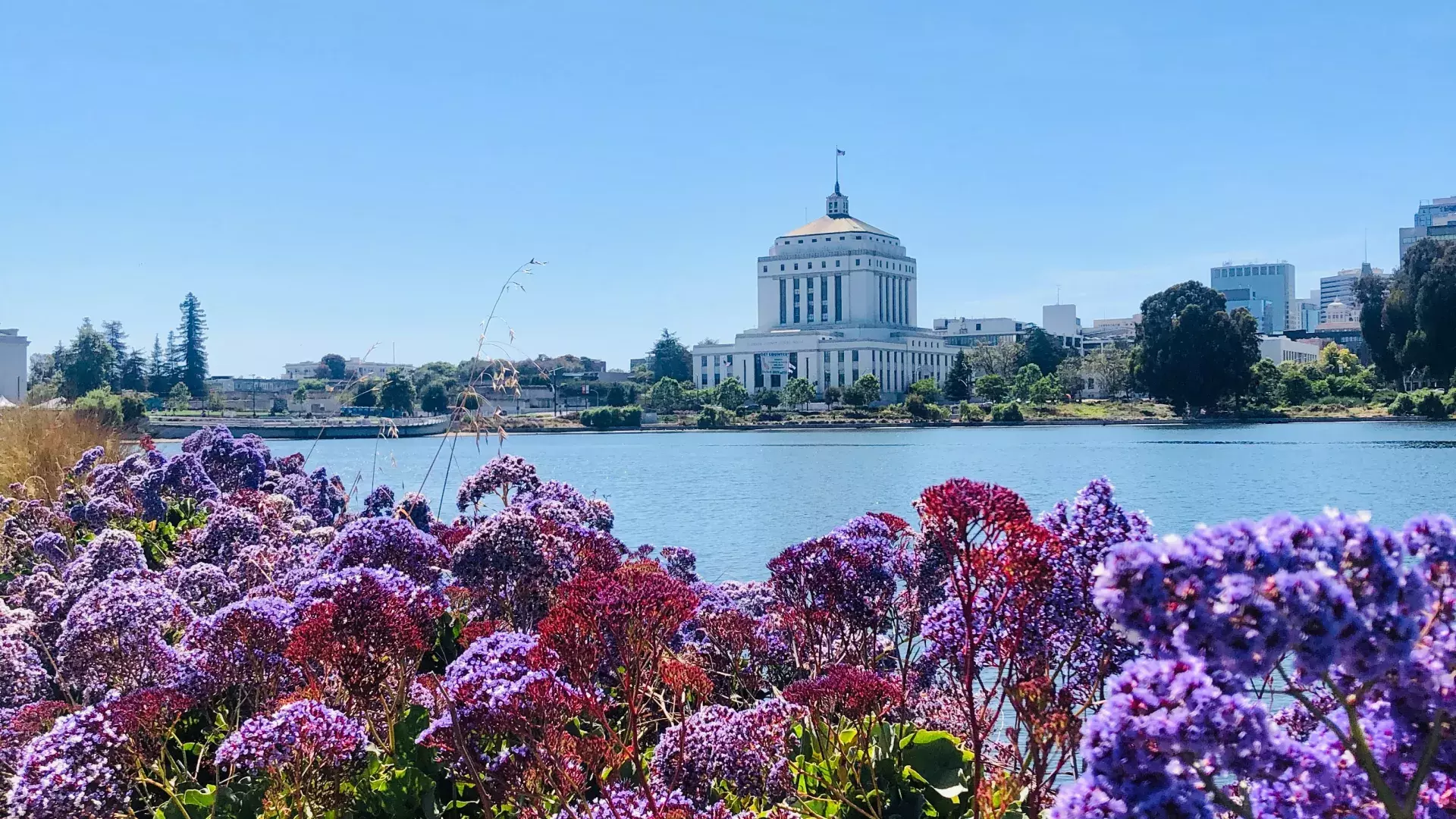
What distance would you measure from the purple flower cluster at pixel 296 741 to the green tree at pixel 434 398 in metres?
107

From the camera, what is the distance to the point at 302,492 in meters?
8.92

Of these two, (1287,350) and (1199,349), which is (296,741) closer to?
(1199,349)

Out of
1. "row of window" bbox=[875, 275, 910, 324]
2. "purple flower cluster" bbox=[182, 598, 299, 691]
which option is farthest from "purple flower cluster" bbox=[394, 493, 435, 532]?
"row of window" bbox=[875, 275, 910, 324]

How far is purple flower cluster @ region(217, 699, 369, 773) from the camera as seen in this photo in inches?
108

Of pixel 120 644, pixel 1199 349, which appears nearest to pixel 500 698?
pixel 120 644

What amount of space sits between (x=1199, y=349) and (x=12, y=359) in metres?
81.3

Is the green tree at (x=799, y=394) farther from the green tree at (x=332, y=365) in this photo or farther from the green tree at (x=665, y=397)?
the green tree at (x=332, y=365)

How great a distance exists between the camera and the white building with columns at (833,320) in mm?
135125

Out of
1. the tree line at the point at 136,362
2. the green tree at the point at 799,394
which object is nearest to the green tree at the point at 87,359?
the tree line at the point at 136,362

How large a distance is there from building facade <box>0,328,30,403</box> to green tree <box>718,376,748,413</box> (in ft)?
211

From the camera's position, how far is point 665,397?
121562mm

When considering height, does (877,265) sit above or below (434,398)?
above

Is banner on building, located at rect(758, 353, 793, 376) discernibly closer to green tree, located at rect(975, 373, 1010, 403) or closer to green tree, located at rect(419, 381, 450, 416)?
green tree, located at rect(975, 373, 1010, 403)

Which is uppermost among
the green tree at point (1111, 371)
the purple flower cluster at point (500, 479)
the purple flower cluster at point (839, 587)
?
the green tree at point (1111, 371)
